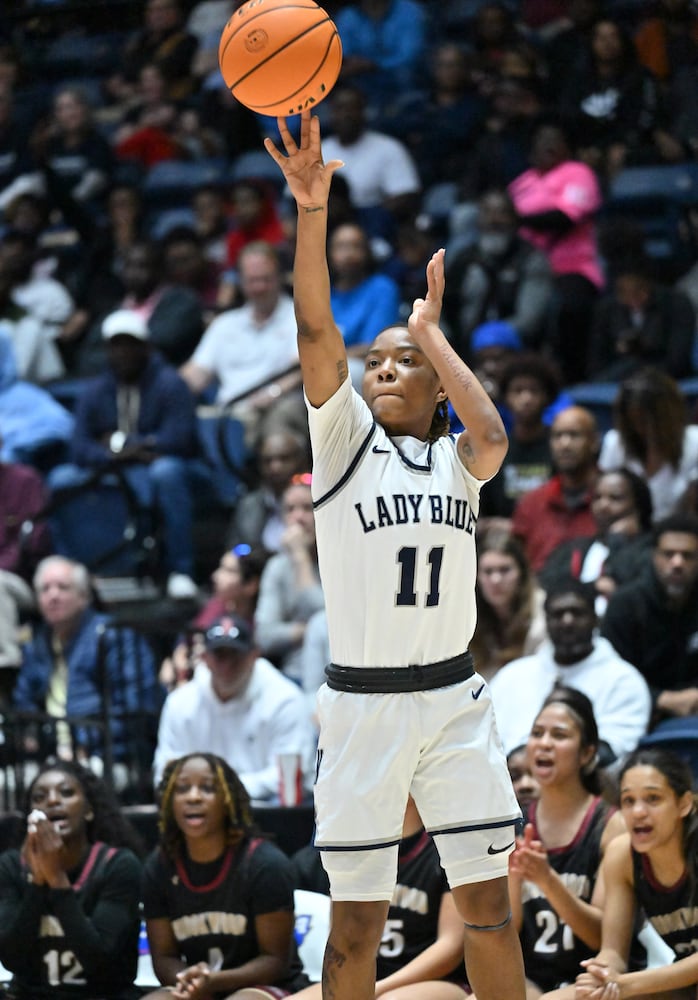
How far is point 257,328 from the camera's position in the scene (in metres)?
10.3

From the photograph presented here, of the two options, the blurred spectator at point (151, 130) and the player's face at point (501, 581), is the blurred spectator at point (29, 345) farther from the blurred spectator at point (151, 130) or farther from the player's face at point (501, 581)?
the player's face at point (501, 581)

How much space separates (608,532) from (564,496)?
531 mm

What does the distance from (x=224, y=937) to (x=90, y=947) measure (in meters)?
0.45

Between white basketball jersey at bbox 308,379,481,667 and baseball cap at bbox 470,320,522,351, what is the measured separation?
5360 millimetres

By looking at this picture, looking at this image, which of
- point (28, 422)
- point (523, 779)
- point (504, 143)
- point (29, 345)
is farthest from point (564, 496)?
point (29, 345)

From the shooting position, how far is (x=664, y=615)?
714cm

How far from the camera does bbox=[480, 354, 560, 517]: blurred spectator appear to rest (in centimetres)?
879

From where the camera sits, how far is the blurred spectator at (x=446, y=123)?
11969 mm

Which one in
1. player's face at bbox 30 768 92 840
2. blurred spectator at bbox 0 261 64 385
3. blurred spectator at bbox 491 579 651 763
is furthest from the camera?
blurred spectator at bbox 0 261 64 385

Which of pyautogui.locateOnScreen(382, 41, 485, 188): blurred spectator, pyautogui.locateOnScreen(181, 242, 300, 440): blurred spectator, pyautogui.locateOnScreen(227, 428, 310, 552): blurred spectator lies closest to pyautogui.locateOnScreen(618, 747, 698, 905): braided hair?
pyautogui.locateOnScreen(227, 428, 310, 552): blurred spectator

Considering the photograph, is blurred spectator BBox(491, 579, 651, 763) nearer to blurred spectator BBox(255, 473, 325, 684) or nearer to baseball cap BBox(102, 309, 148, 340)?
blurred spectator BBox(255, 473, 325, 684)

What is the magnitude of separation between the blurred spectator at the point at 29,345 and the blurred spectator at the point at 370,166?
89.3 inches

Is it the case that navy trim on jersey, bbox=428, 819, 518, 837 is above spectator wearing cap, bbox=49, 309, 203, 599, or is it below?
below

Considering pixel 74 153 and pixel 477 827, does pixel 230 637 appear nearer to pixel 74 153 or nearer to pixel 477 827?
pixel 477 827
